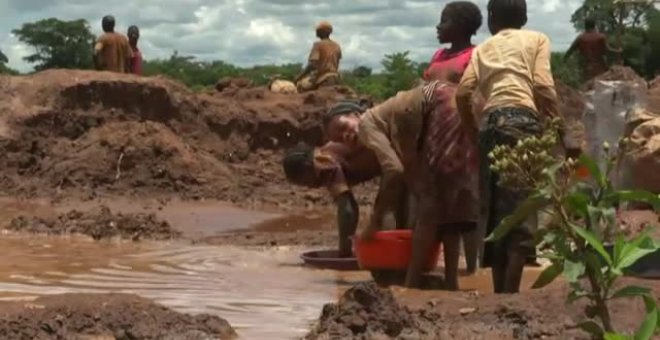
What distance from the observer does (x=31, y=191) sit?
48.4 ft

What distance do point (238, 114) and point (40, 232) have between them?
681 cm

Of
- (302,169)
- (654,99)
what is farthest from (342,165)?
(654,99)

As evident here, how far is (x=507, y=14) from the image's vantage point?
7082 millimetres

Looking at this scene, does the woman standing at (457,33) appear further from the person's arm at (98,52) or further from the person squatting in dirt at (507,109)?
the person's arm at (98,52)

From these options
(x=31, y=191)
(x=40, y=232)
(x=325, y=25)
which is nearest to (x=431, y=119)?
(x=40, y=232)

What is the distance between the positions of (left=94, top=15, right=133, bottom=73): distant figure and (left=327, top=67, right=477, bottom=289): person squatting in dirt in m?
11.7

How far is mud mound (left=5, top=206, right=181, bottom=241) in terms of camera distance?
11.5 m

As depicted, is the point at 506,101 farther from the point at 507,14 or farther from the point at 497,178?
the point at 507,14

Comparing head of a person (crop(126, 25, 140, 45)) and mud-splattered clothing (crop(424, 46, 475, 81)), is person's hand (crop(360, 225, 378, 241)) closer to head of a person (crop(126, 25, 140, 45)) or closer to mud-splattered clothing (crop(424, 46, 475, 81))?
mud-splattered clothing (crop(424, 46, 475, 81))

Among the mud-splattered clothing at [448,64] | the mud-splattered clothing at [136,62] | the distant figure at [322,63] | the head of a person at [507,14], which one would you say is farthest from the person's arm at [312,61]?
the head of a person at [507,14]

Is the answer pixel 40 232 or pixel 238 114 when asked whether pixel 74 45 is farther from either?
pixel 40 232

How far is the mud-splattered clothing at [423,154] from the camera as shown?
289 inches

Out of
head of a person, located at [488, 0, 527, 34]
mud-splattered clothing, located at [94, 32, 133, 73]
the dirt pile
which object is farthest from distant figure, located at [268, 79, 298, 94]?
head of a person, located at [488, 0, 527, 34]

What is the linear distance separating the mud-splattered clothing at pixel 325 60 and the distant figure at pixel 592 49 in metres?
3.39
